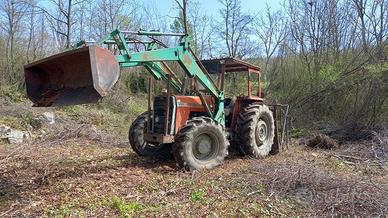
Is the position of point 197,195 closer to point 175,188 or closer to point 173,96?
point 175,188

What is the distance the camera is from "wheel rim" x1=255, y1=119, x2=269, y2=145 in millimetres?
8031

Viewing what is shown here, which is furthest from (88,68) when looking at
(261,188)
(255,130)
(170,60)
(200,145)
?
(255,130)

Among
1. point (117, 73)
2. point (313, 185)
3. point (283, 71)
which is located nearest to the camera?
point (117, 73)

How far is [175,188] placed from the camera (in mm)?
5426

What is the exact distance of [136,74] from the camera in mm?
20594

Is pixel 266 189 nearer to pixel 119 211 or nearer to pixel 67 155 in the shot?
pixel 119 211

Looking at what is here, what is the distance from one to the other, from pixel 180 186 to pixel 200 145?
1363 mm

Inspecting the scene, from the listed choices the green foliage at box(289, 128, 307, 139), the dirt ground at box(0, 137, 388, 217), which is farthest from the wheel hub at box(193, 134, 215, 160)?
the green foliage at box(289, 128, 307, 139)

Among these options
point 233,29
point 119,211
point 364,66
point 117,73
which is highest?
point 233,29

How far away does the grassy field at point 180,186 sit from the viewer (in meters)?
4.59

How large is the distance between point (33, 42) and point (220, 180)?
1489 centimetres

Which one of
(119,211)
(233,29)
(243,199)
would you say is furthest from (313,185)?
(233,29)

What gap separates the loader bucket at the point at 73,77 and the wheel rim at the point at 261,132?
4.03 meters

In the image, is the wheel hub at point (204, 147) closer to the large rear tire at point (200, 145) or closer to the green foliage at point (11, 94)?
the large rear tire at point (200, 145)
